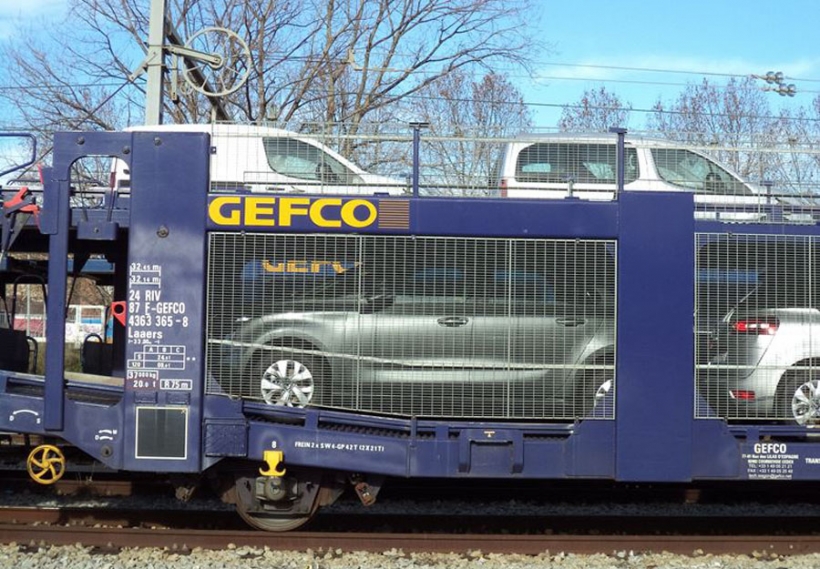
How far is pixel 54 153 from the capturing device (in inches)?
266

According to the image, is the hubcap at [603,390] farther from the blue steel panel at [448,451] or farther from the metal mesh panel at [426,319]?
the blue steel panel at [448,451]

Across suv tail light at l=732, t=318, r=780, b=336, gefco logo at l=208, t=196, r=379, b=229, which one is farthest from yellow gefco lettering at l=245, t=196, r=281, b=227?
suv tail light at l=732, t=318, r=780, b=336

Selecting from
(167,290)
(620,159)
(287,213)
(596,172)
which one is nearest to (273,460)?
(167,290)

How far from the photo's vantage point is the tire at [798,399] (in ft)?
23.2

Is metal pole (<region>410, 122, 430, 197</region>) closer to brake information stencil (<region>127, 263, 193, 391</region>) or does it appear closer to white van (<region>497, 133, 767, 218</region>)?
white van (<region>497, 133, 767, 218</region>)

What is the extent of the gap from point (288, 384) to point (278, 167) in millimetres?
2009

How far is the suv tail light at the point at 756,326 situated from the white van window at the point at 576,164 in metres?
1.52

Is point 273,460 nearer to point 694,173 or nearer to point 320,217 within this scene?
point 320,217

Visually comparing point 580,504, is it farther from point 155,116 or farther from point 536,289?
point 155,116

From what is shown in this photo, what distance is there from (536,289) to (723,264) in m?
1.54

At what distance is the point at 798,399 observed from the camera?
7098mm

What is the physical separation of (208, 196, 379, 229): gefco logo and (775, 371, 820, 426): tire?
369 centimetres

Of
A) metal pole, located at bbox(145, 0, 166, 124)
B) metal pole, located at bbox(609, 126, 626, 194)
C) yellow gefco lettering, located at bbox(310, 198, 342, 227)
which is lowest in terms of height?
yellow gefco lettering, located at bbox(310, 198, 342, 227)

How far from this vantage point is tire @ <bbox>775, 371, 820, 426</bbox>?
709cm
